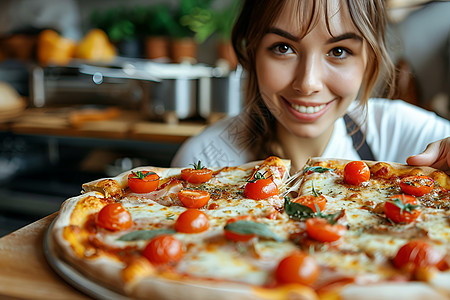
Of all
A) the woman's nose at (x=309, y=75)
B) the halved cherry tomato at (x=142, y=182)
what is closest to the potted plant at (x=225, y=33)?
the woman's nose at (x=309, y=75)

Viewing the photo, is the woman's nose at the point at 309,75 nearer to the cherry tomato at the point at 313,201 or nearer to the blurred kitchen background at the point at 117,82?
the cherry tomato at the point at 313,201

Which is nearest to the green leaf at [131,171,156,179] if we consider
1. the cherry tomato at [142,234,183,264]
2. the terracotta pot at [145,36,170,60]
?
the cherry tomato at [142,234,183,264]

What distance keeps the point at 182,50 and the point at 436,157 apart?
290cm

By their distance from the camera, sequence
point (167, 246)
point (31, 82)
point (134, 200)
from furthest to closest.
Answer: point (31, 82) < point (134, 200) < point (167, 246)

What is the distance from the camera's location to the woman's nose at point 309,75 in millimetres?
1321

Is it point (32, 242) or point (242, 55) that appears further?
point (242, 55)

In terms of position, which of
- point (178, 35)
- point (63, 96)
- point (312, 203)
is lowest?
point (63, 96)

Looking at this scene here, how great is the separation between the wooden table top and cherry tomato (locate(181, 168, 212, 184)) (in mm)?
438

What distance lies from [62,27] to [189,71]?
5.42 feet

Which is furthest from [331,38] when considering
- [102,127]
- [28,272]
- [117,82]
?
[117,82]

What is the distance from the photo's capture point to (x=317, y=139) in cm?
178

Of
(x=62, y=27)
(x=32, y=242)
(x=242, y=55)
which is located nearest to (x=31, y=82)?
(x=62, y=27)

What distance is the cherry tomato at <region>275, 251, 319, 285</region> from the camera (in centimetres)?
71

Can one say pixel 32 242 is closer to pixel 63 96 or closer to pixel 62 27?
pixel 63 96
